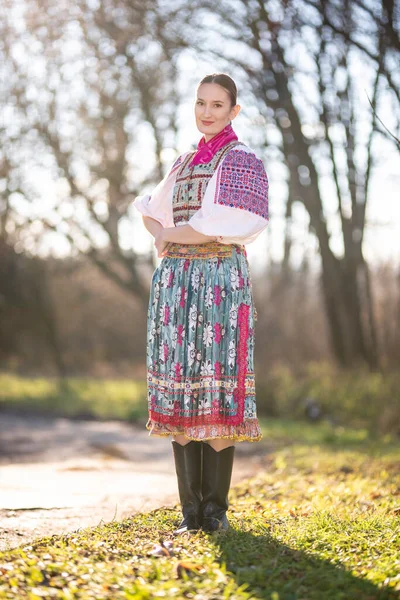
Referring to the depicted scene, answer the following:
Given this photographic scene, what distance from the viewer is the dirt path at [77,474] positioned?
3.60 meters

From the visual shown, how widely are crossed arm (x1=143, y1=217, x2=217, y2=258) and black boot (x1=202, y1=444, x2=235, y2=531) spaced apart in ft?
2.91

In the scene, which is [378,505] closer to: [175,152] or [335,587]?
[335,587]

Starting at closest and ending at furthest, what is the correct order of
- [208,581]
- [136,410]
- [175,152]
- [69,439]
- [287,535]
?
[208,581]
[287,535]
[69,439]
[136,410]
[175,152]

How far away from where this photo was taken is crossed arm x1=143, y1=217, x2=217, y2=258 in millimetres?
3191

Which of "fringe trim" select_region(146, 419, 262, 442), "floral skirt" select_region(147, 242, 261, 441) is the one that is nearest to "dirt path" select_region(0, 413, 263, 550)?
"fringe trim" select_region(146, 419, 262, 442)

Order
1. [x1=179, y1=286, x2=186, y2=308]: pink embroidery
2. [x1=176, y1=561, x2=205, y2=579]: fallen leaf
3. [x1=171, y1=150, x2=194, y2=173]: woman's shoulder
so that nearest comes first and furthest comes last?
[x1=176, y1=561, x2=205, y2=579]: fallen leaf → [x1=179, y1=286, x2=186, y2=308]: pink embroidery → [x1=171, y1=150, x2=194, y2=173]: woman's shoulder

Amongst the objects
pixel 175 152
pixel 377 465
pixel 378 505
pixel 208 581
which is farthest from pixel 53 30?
pixel 208 581

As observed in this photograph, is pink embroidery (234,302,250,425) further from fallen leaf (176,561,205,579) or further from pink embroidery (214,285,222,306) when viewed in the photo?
fallen leaf (176,561,205,579)

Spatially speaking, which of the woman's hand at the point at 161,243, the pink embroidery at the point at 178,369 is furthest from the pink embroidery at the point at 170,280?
the pink embroidery at the point at 178,369

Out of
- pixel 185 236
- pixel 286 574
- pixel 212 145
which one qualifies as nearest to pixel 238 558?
pixel 286 574

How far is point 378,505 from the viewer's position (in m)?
4.02

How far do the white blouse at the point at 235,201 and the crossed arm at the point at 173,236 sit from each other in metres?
0.04

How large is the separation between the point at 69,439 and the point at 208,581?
526 cm

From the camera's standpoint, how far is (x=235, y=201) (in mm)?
3143
